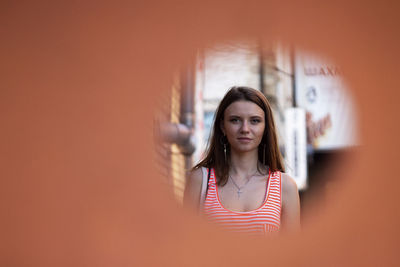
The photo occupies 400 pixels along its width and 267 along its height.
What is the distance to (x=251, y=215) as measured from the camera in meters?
1.74

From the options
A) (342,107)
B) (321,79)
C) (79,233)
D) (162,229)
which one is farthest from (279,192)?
(321,79)

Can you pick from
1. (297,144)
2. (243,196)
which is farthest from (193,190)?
(297,144)

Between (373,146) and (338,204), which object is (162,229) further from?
(373,146)

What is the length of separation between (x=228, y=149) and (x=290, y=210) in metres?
0.37

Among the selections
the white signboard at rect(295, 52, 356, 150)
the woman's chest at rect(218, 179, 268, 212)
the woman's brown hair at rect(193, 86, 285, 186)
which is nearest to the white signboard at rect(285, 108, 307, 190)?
the white signboard at rect(295, 52, 356, 150)

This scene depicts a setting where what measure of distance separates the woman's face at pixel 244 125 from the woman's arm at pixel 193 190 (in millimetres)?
196

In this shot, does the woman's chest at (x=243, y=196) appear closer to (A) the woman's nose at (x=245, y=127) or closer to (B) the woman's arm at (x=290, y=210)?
(B) the woman's arm at (x=290, y=210)

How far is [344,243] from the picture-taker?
1832mm

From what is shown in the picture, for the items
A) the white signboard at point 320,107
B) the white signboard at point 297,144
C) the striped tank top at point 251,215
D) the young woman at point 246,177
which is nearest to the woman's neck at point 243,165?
the young woman at point 246,177

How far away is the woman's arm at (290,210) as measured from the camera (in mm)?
1798

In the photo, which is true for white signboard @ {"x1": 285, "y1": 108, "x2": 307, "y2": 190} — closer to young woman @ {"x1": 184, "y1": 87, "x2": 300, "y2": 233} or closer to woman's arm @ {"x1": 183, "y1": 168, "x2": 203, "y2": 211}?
young woman @ {"x1": 184, "y1": 87, "x2": 300, "y2": 233}

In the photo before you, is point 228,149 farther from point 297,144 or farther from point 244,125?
point 297,144

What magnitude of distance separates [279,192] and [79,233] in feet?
2.77

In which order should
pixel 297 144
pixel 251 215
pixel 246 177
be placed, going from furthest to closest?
pixel 297 144
pixel 246 177
pixel 251 215
